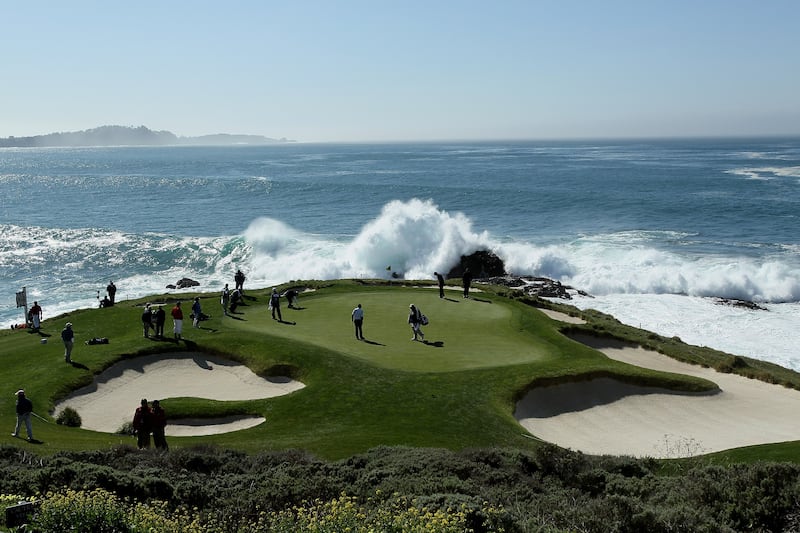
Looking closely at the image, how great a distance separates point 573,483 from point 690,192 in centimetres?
11198

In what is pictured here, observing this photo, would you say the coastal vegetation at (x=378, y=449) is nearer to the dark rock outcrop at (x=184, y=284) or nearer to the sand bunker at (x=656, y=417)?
the sand bunker at (x=656, y=417)

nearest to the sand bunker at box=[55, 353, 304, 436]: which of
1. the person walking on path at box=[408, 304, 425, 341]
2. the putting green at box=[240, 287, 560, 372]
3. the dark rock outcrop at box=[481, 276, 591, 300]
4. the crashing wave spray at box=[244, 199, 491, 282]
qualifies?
the putting green at box=[240, 287, 560, 372]

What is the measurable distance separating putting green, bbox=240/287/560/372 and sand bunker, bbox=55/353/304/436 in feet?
10.3

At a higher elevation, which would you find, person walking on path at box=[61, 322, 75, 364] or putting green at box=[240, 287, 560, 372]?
person walking on path at box=[61, 322, 75, 364]

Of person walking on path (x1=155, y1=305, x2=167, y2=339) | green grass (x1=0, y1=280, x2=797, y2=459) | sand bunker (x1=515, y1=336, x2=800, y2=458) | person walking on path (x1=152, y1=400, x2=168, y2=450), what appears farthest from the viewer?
person walking on path (x1=155, y1=305, x2=167, y2=339)

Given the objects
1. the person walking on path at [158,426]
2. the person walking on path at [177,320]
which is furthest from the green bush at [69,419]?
the person walking on path at [177,320]

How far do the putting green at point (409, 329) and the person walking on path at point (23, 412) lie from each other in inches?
415

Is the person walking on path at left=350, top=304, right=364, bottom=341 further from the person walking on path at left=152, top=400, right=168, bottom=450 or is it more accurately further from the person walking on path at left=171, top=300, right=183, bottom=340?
the person walking on path at left=152, top=400, right=168, bottom=450

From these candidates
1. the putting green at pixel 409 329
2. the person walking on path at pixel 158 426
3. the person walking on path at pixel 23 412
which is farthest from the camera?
the putting green at pixel 409 329

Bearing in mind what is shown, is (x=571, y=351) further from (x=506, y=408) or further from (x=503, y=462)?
(x=503, y=462)

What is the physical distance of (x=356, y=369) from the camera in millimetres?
22969

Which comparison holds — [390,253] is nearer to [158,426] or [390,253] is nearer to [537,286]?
[537,286]

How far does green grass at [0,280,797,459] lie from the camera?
61.1 ft

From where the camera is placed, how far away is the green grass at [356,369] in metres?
18.6
